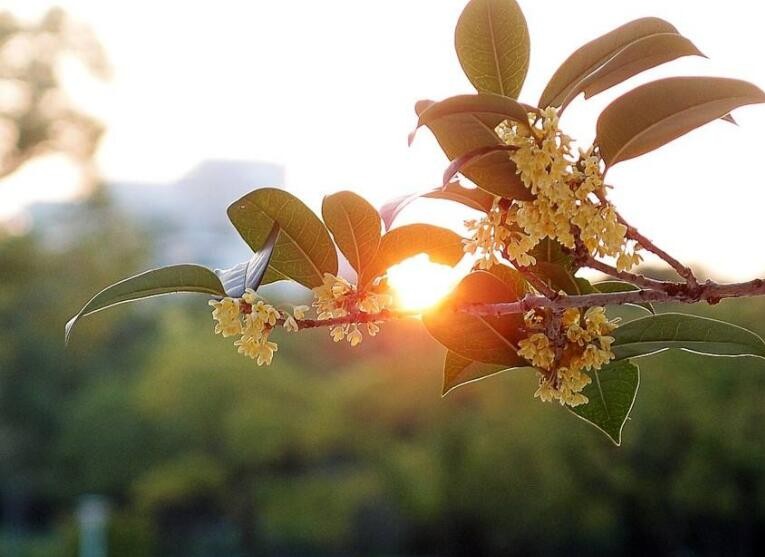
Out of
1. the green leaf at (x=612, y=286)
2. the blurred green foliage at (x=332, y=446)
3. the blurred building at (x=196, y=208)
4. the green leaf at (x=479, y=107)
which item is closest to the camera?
the green leaf at (x=479, y=107)

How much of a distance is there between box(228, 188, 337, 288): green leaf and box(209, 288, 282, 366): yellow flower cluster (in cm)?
5

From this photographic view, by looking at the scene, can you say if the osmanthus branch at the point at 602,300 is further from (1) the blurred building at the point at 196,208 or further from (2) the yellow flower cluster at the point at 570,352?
(1) the blurred building at the point at 196,208

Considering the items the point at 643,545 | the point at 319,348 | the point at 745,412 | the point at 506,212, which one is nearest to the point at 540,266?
the point at 506,212

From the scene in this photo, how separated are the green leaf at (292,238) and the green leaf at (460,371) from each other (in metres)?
0.09

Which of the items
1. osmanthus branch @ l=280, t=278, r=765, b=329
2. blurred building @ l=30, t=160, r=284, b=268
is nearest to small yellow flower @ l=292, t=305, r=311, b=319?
osmanthus branch @ l=280, t=278, r=765, b=329

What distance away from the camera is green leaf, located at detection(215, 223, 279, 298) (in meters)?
0.46

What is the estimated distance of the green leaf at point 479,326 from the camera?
0.49m

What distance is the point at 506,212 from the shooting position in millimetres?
472

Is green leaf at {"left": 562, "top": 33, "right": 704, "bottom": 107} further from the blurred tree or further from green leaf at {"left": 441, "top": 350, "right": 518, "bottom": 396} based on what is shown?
the blurred tree

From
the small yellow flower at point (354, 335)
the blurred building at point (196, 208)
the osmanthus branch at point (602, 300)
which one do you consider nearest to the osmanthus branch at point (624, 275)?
the osmanthus branch at point (602, 300)

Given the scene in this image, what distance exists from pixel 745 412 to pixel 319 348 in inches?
→ 209

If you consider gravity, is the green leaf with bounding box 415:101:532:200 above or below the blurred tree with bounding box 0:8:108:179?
below

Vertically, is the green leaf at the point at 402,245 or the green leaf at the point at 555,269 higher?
the green leaf at the point at 402,245

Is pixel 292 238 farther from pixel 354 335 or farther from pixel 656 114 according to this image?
pixel 656 114
